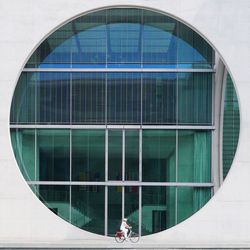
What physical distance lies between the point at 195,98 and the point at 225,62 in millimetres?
2423

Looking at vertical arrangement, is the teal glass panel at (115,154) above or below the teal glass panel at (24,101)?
below

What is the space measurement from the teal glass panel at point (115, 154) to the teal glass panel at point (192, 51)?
3.90 m

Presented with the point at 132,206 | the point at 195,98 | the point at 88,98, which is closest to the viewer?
the point at 132,206

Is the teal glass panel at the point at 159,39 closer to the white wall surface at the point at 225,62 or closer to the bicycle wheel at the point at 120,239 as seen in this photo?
the white wall surface at the point at 225,62

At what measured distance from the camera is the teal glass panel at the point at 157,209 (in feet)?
97.5

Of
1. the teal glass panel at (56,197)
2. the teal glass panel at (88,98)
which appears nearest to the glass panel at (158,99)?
the teal glass panel at (88,98)

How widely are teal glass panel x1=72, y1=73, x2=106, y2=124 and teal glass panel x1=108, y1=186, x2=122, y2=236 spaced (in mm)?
2833

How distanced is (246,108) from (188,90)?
2900 millimetres

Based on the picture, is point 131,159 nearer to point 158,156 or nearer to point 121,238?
point 158,156

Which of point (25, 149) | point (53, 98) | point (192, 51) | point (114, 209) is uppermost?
point (192, 51)

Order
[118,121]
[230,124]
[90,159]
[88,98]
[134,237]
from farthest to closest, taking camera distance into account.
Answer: [230,124] < [88,98] < [118,121] < [90,159] < [134,237]

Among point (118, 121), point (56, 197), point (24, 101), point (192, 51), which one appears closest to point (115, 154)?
point (118, 121)

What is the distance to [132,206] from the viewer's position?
29719 millimetres

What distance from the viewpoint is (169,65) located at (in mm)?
30141
